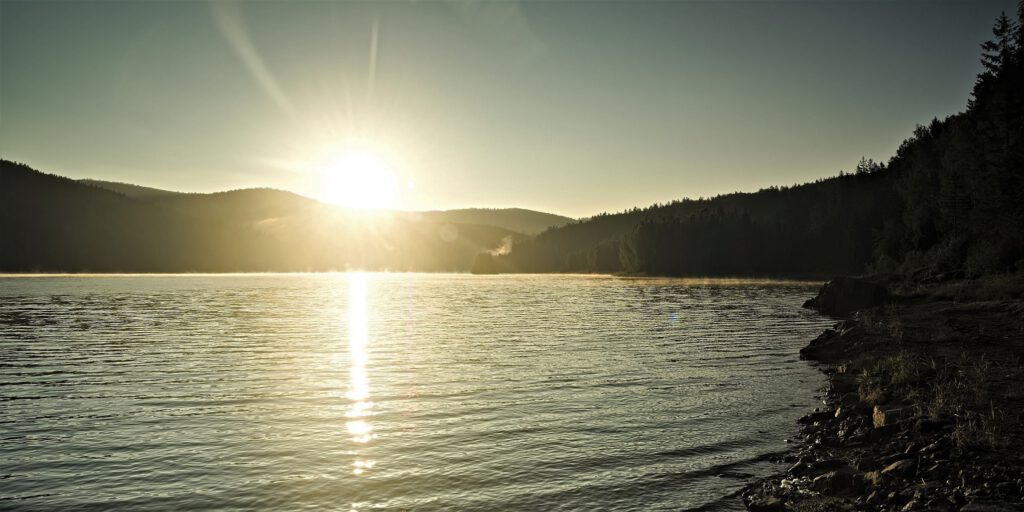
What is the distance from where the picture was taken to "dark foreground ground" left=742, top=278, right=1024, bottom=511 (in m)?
11.4

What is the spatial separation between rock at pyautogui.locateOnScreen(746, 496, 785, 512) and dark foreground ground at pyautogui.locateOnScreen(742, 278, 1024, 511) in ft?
0.07

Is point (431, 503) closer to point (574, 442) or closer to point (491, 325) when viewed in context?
point (574, 442)

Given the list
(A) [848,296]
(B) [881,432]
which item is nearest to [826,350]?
(B) [881,432]

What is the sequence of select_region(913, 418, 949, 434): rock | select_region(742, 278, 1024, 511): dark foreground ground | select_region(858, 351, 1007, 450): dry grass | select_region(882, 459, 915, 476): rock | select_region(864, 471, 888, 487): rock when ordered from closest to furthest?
1. select_region(742, 278, 1024, 511): dark foreground ground
2. select_region(864, 471, 888, 487): rock
3. select_region(882, 459, 915, 476): rock
4. select_region(858, 351, 1007, 450): dry grass
5. select_region(913, 418, 949, 434): rock

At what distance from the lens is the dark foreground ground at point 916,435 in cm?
1135

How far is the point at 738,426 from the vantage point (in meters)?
18.4

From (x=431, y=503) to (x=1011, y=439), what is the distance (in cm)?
1317

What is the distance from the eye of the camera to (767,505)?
11.9 meters

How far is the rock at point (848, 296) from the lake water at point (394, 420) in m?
24.4

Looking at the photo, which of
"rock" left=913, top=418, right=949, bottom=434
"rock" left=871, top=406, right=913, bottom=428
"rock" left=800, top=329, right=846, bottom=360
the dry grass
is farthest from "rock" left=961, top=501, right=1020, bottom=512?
"rock" left=800, top=329, right=846, bottom=360

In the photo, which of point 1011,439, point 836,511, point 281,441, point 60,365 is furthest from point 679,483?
point 60,365

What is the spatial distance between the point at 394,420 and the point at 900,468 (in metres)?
14.2

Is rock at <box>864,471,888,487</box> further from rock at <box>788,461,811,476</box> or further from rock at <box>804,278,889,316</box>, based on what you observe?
rock at <box>804,278,889,316</box>

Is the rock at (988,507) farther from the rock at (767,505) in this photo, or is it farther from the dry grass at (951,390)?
the dry grass at (951,390)
